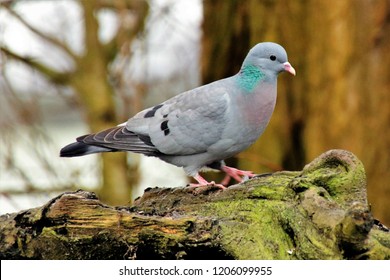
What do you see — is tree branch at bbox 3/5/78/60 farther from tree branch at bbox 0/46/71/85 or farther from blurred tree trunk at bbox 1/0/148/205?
tree branch at bbox 0/46/71/85

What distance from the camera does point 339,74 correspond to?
21.8ft

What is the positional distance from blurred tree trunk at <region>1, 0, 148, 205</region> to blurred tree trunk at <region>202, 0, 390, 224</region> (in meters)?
1.79

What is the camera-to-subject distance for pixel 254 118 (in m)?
4.56

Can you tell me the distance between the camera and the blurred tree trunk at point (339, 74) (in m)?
6.62

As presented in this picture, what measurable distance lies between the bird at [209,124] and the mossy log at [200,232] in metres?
0.94

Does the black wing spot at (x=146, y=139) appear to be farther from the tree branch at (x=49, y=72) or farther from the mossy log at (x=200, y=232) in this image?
the tree branch at (x=49, y=72)

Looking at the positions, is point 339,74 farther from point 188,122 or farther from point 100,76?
point 100,76

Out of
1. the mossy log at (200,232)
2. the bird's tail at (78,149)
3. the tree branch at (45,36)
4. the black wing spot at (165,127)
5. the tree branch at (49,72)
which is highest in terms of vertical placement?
the tree branch at (45,36)

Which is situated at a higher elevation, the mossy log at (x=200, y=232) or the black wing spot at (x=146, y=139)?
the black wing spot at (x=146, y=139)

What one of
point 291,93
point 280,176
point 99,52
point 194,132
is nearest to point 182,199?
point 280,176

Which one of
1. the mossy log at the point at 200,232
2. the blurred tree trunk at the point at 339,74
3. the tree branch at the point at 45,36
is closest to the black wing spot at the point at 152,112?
the mossy log at the point at 200,232

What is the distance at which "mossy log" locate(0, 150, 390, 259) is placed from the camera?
333cm

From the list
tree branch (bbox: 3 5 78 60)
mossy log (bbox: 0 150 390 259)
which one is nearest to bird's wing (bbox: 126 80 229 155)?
mossy log (bbox: 0 150 390 259)

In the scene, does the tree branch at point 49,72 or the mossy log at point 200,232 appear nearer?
the mossy log at point 200,232
